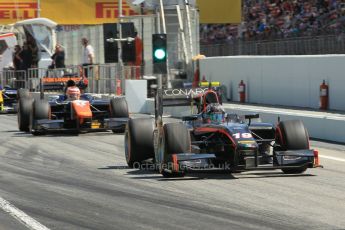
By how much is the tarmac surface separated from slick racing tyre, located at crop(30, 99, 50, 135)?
433 cm

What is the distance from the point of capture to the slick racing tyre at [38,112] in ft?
63.6

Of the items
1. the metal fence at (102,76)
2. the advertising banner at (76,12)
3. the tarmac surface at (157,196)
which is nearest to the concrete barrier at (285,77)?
the metal fence at (102,76)

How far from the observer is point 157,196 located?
10195 mm

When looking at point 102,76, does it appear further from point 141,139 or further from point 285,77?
point 141,139

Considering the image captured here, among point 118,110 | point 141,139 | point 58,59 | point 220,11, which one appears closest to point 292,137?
point 141,139

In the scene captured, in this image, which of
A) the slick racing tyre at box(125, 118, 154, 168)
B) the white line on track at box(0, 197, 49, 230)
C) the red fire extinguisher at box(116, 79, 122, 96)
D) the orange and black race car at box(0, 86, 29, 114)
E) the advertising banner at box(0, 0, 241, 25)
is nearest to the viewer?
the white line on track at box(0, 197, 49, 230)

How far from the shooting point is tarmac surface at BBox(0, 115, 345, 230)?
841 cm

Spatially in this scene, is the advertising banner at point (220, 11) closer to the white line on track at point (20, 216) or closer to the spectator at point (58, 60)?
the spectator at point (58, 60)

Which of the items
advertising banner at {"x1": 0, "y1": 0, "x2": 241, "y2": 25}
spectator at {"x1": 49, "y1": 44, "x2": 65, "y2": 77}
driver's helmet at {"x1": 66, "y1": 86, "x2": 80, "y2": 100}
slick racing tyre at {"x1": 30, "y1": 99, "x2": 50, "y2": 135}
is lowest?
slick racing tyre at {"x1": 30, "y1": 99, "x2": 50, "y2": 135}

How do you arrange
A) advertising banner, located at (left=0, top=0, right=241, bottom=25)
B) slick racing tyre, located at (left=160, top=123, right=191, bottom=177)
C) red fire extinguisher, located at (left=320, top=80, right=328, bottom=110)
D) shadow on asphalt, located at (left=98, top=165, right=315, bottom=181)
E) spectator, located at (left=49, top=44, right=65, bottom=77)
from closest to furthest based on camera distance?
slick racing tyre, located at (left=160, top=123, right=191, bottom=177), shadow on asphalt, located at (left=98, top=165, right=315, bottom=181), red fire extinguisher, located at (left=320, top=80, right=328, bottom=110), spectator, located at (left=49, top=44, right=65, bottom=77), advertising banner, located at (left=0, top=0, right=241, bottom=25)

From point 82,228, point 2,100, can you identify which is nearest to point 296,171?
point 82,228

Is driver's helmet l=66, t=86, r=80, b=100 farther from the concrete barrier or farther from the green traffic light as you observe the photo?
the concrete barrier

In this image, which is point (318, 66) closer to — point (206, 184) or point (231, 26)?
point (206, 184)

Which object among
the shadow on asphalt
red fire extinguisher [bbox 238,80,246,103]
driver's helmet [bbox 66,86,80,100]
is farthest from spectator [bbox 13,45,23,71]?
the shadow on asphalt
